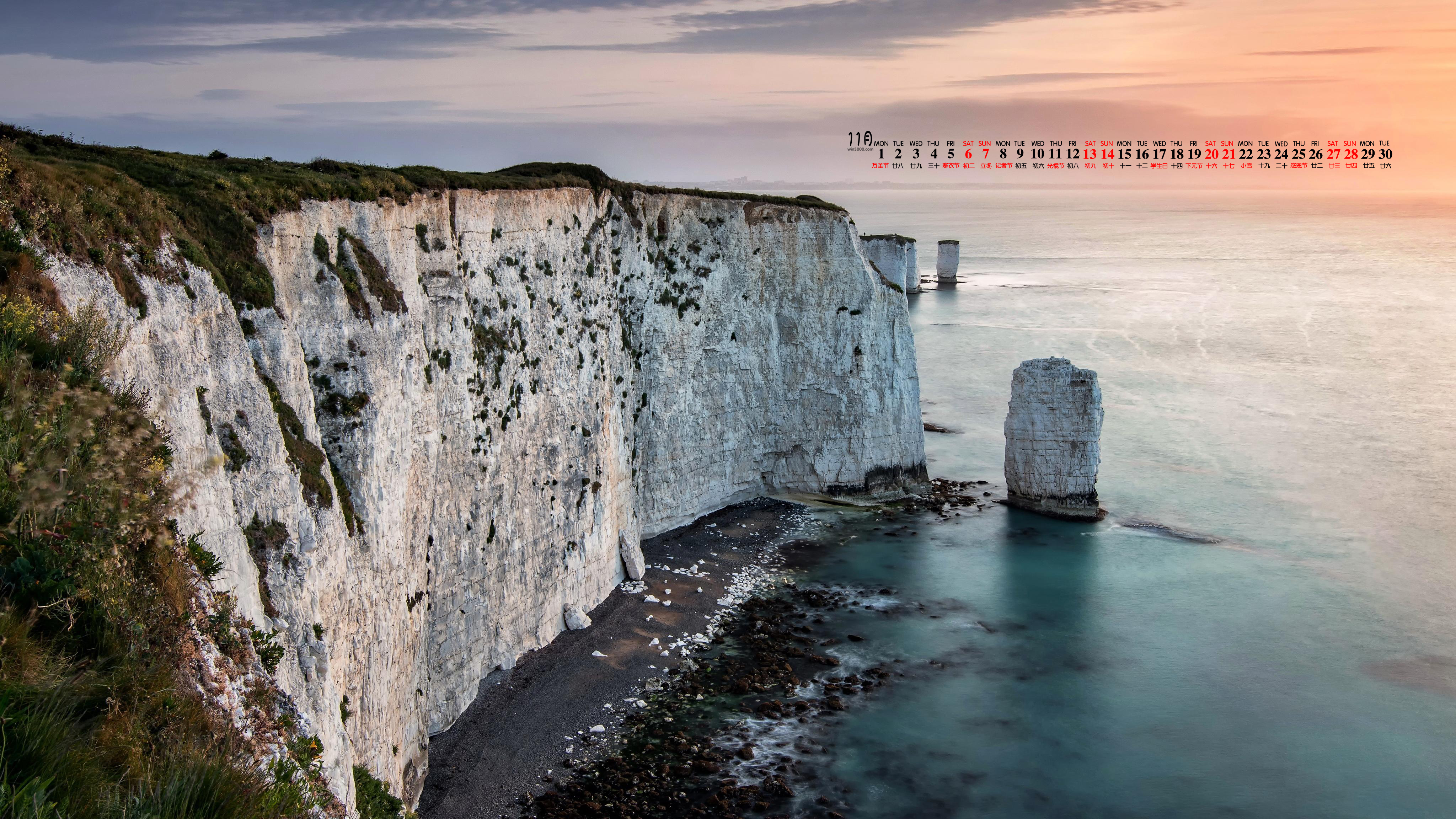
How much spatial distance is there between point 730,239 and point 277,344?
26299 mm

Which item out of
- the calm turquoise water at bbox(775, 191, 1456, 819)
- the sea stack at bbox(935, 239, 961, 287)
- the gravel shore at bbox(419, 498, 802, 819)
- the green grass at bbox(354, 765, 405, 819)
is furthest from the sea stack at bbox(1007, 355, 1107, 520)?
the sea stack at bbox(935, 239, 961, 287)

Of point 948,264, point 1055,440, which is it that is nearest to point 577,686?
point 1055,440

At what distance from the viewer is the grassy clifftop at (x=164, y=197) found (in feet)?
40.9

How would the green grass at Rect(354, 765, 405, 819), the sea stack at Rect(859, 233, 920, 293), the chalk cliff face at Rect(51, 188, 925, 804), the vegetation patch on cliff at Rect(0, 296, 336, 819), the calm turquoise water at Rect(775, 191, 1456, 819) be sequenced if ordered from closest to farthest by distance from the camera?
the vegetation patch on cliff at Rect(0, 296, 336, 819) → the chalk cliff face at Rect(51, 188, 925, 804) → the green grass at Rect(354, 765, 405, 819) → the calm turquoise water at Rect(775, 191, 1456, 819) → the sea stack at Rect(859, 233, 920, 293)

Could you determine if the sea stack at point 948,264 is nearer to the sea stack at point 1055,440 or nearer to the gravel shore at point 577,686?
the sea stack at point 1055,440

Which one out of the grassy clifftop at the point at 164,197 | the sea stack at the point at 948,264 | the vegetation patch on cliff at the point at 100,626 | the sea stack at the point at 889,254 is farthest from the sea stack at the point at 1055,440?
the sea stack at the point at 948,264

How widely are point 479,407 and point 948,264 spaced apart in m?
126

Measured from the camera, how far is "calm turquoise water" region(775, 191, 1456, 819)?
2523cm

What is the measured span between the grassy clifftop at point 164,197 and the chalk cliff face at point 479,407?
38 centimetres

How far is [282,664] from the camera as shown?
13.7m

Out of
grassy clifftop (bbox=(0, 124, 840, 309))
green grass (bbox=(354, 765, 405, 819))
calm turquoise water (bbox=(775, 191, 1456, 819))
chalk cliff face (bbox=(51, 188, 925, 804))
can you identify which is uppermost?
grassy clifftop (bbox=(0, 124, 840, 309))

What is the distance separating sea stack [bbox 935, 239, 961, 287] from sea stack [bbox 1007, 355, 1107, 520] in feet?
324

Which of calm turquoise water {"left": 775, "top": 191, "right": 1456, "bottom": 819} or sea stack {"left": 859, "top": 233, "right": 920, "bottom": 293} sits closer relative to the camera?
calm turquoise water {"left": 775, "top": 191, "right": 1456, "bottom": 819}

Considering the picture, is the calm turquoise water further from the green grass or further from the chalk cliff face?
the green grass
